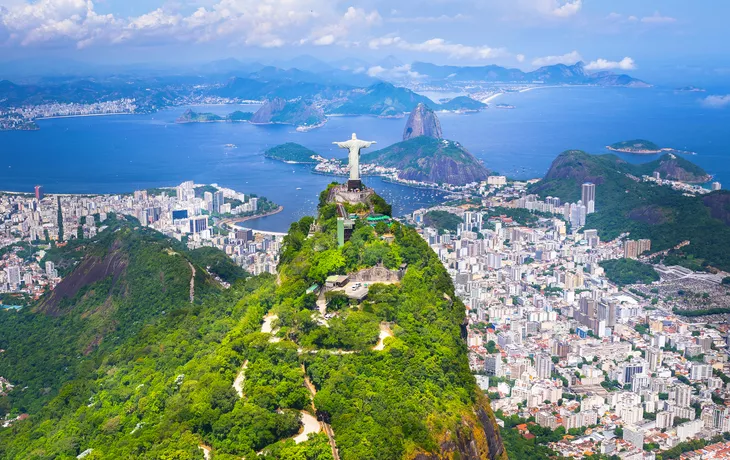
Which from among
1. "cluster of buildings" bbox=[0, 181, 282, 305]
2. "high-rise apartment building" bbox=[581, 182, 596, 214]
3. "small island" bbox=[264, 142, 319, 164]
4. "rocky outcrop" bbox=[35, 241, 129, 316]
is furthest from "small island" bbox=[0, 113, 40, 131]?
"rocky outcrop" bbox=[35, 241, 129, 316]

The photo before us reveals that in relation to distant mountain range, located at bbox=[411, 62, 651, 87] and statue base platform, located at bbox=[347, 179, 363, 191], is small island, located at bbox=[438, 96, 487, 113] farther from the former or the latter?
statue base platform, located at bbox=[347, 179, 363, 191]

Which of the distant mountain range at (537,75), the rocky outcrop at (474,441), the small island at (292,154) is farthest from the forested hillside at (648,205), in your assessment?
the distant mountain range at (537,75)

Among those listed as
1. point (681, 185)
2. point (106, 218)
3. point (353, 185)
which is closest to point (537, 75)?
point (681, 185)

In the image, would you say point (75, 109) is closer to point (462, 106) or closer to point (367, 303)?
point (462, 106)

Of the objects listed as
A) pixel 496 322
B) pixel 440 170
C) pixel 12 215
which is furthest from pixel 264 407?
pixel 440 170

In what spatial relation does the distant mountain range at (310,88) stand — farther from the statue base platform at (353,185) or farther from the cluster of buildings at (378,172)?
the statue base platform at (353,185)

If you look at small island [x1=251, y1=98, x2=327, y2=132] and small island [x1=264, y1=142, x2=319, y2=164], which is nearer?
small island [x1=264, y1=142, x2=319, y2=164]
